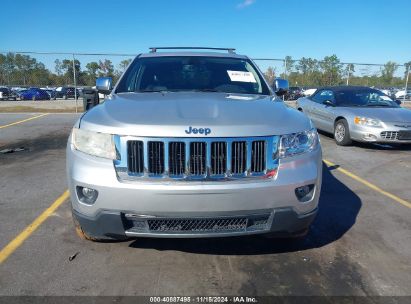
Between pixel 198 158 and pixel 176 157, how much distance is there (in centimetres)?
16

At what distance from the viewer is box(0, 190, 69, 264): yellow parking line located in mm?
3191

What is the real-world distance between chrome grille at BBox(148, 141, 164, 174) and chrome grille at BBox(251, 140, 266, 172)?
25.8 inches

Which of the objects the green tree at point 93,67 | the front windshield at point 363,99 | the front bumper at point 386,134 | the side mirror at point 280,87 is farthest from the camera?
the green tree at point 93,67

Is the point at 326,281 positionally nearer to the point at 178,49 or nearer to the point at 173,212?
the point at 173,212

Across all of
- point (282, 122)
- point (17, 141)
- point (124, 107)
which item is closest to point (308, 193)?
point (282, 122)

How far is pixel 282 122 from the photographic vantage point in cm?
284

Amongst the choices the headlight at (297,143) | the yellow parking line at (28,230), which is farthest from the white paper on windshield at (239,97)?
the yellow parking line at (28,230)

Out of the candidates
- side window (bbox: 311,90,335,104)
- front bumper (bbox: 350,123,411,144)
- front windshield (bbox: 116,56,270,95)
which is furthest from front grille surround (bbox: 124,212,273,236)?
side window (bbox: 311,90,335,104)

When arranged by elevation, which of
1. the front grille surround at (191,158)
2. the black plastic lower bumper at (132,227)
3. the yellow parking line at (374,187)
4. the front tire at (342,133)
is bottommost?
the yellow parking line at (374,187)

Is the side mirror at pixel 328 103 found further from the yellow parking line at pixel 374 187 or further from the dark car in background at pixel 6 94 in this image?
the dark car in background at pixel 6 94

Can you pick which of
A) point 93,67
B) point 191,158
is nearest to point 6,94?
point 93,67

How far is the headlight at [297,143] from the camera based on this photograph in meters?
2.76

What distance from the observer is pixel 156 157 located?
2.62 m

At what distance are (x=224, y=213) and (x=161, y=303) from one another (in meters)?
0.75
